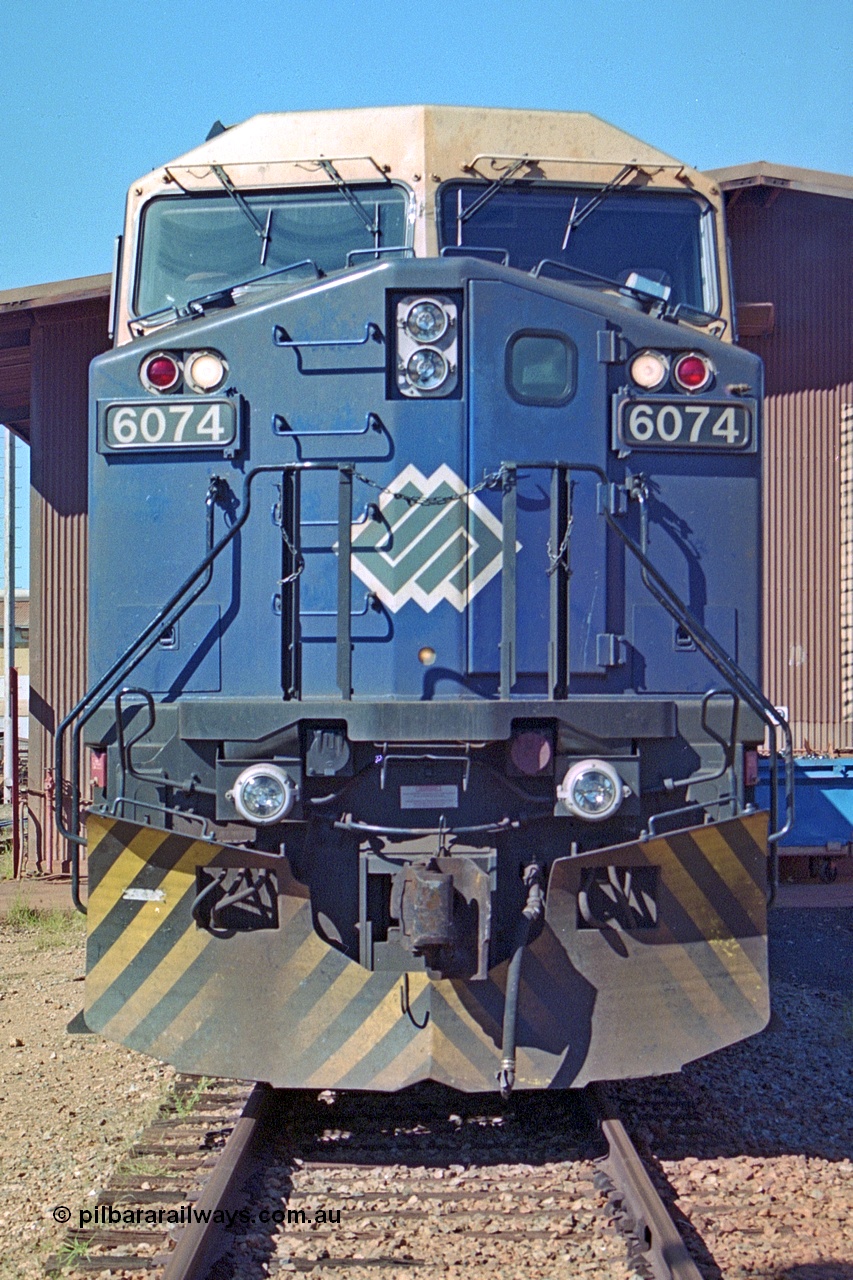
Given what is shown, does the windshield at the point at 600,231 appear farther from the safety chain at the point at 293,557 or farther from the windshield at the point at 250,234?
the safety chain at the point at 293,557

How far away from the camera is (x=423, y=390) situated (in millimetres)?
4879

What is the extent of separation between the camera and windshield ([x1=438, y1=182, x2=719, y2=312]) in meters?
5.50

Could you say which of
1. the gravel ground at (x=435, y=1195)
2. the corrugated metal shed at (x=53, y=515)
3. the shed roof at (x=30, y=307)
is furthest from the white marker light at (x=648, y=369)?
the corrugated metal shed at (x=53, y=515)

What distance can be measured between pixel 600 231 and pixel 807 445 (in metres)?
8.76

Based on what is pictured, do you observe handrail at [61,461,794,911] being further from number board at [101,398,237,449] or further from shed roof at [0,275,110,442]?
shed roof at [0,275,110,442]

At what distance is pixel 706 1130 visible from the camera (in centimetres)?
491

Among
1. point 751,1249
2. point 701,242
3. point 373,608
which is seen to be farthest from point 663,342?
point 751,1249

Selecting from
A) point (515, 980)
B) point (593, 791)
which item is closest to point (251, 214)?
point (593, 791)

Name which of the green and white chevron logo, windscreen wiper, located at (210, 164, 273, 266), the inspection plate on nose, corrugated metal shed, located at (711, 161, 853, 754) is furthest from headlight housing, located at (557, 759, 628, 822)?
corrugated metal shed, located at (711, 161, 853, 754)

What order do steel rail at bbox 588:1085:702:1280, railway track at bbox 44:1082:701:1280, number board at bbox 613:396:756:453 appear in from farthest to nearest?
number board at bbox 613:396:756:453
railway track at bbox 44:1082:701:1280
steel rail at bbox 588:1085:702:1280

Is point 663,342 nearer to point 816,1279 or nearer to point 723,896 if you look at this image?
point 723,896

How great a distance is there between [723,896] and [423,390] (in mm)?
2265

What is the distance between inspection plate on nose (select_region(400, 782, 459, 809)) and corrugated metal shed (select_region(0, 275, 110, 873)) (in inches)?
349

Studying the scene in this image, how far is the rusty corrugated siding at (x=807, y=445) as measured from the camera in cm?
1355
